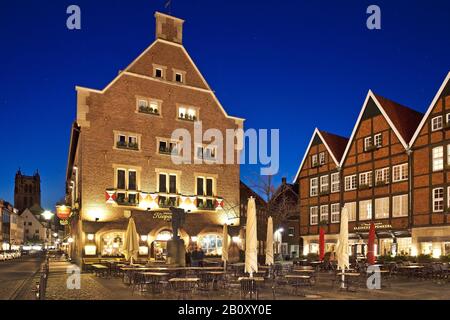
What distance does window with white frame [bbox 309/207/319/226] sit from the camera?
146ft

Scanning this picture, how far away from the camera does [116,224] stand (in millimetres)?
32719

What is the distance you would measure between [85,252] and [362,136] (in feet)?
76.6

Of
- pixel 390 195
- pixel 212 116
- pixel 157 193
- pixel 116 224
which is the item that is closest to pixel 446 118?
pixel 390 195

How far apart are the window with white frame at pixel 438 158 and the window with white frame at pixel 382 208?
A: 488 centimetres

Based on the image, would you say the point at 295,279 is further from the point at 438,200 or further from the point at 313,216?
the point at 313,216

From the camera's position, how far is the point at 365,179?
39.6 meters

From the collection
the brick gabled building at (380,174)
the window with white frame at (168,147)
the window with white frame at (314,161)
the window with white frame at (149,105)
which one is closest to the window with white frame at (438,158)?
the brick gabled building at (380,174)

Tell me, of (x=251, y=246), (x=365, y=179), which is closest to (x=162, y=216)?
(x=365, y=179)

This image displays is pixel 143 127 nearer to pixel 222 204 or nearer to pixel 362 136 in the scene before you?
pixel 222 204

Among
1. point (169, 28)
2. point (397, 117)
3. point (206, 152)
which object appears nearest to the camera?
point (169, 28)

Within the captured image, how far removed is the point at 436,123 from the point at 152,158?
20354mm

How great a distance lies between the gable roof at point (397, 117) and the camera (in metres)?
36.8

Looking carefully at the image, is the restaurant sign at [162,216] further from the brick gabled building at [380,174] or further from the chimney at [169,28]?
the brick gabled building at [380,174]
